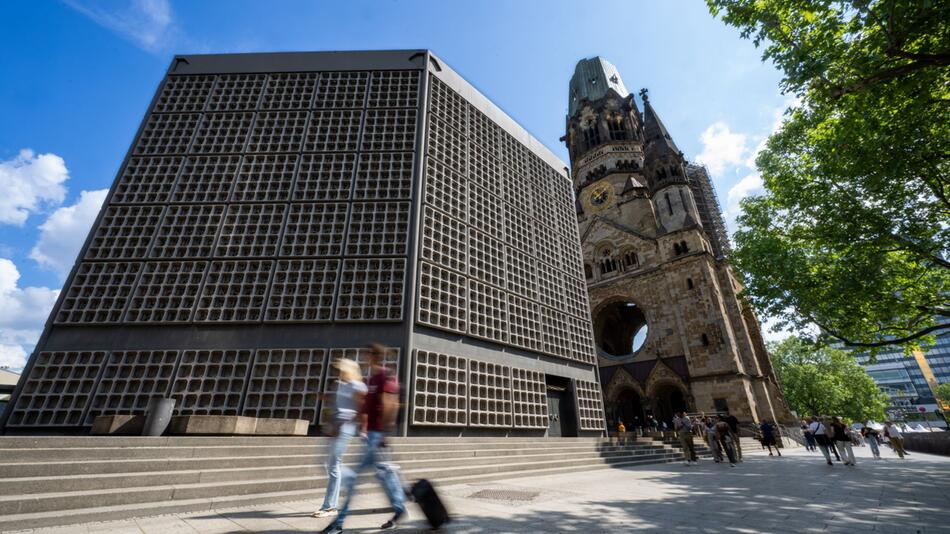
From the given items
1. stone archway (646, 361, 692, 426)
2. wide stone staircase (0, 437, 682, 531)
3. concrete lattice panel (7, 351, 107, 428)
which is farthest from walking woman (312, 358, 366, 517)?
stone archway (646, 361, 692, 426)

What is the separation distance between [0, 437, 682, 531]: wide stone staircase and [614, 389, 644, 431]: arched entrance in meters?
24.7

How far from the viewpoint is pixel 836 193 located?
12.7m

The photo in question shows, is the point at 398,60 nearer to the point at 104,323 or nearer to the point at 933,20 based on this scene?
the point at 104,323

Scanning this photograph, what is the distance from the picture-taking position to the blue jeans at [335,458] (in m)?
4.41

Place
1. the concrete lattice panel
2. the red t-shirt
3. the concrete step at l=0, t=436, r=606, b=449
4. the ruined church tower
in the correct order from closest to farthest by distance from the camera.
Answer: the red t-shirt
the concrete step at l=0, t=436, r=606, b=449
the concrete lattice panel
the ruined church tower

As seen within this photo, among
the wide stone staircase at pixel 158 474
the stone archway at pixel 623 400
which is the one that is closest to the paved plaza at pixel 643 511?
the wide stone staircase at pixel 158 474

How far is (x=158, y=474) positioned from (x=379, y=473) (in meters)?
4.08

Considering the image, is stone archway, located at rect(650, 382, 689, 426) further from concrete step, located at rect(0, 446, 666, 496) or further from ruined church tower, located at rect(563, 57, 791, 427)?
concrete step, located at rect(0, 446, 666, 496)

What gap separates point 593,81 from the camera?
51500mm

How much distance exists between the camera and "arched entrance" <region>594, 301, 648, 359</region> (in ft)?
113

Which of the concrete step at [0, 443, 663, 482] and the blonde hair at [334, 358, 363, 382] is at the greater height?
the blonde hair at [334, 358, 363, 382]

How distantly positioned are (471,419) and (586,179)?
37.5 m

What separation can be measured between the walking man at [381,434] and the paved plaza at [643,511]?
42 centimetres

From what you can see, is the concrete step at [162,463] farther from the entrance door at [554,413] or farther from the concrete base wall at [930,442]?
the concrete base wall at [930,442]
